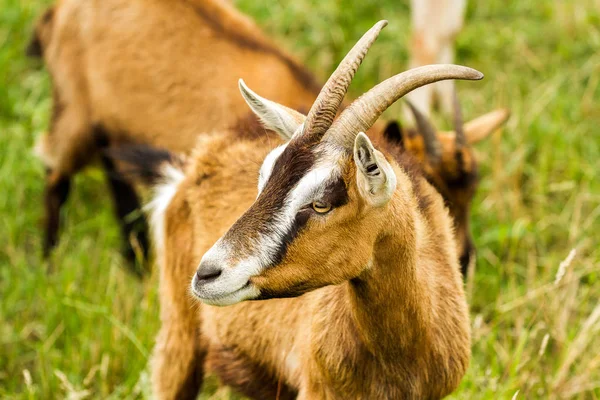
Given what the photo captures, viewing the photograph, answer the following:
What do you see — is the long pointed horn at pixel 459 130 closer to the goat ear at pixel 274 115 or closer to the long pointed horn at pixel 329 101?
the goat ear at pixel 274 115

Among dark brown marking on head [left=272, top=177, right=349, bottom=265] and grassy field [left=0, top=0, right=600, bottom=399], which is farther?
grassy field [left=0, top=0, right=600, bottom=399]

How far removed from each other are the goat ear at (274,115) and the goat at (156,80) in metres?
2.16

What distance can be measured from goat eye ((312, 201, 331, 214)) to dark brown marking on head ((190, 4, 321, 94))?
112 inches

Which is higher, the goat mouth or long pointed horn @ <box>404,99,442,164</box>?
Result: the goat mouth

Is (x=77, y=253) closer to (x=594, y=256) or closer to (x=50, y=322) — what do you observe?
(x=50, y=322)

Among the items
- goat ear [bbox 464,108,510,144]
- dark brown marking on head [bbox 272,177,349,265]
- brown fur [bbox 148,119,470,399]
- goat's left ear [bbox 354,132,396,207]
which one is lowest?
goat ear [bbox 464,108,510,144]

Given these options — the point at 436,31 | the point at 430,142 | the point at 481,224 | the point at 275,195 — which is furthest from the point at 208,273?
the point at 436,31

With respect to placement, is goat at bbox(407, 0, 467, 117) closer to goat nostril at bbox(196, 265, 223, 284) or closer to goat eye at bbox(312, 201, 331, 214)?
goat eye at bbox(312, 201, 331, 214)

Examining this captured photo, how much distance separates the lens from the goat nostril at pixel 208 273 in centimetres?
275

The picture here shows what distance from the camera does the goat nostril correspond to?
9.01ft

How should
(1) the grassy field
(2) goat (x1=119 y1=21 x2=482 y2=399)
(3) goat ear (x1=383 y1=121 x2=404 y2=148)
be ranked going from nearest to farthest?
(2) goat (x1=119 y1=21 x2=482 y2=399) < (1) the grassy field < (3) goat ear (x1=383 y1=121 x2=404 y2=148)

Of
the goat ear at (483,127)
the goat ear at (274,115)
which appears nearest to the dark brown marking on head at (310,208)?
the goat ear at (274,115)

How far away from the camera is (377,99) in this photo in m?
2.83

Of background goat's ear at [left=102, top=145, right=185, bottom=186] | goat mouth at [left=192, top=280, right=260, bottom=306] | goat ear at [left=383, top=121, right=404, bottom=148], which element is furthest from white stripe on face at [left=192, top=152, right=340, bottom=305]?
goat ear at [left=383, top=121, right=404, bottom=148]
